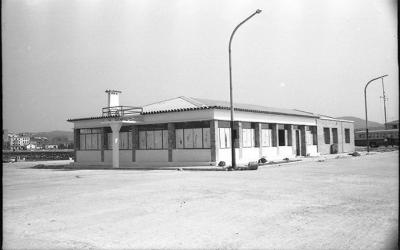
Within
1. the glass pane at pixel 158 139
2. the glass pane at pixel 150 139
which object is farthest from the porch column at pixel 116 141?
the glass pane at pixel 158 139

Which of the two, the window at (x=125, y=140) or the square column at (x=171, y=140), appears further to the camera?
the window at (x=125, y=140)

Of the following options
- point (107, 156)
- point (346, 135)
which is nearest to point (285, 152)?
point (107, 156)

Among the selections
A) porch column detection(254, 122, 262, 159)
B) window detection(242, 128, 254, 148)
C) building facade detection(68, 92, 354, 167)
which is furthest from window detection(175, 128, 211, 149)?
porch column detection(254, 122, 262, 159)

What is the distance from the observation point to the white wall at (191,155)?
26.2 m

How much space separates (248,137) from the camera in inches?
1171

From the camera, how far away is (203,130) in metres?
26.7

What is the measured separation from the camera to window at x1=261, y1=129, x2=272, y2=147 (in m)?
31.4

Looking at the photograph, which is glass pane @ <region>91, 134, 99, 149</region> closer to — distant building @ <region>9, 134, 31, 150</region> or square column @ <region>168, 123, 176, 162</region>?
square column @ <region>168, 123, 176, 162</region>

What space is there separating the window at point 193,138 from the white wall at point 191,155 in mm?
369

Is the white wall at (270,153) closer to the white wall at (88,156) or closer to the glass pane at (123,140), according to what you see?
the glass pane at (123,140)

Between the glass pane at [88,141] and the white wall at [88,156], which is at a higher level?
the glass pane at [88,141]

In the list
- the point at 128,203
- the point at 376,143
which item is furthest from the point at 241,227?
the point at 376,143

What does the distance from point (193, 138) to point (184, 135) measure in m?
0.88

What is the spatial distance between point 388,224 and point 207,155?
19256mm
